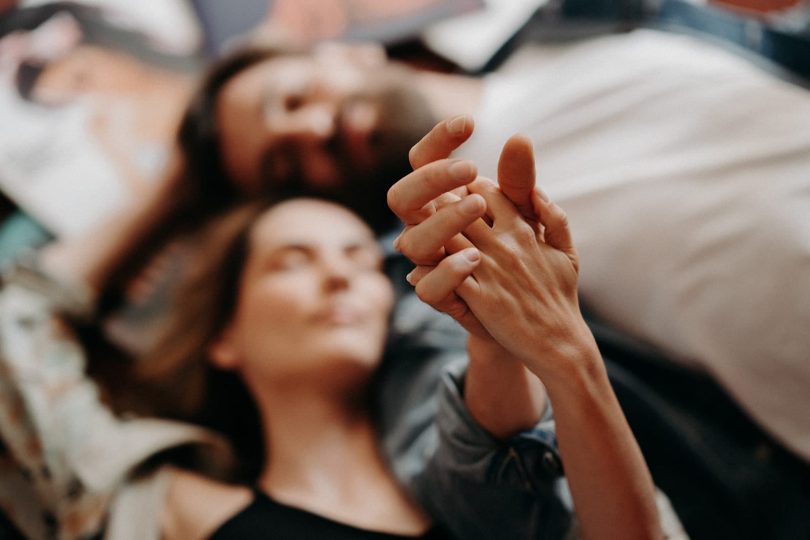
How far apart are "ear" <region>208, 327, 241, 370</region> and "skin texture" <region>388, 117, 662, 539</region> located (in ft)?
1.39

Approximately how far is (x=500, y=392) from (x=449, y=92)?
60cm

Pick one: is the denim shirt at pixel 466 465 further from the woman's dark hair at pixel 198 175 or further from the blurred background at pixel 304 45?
the woman's dark hair at pixel 198 175

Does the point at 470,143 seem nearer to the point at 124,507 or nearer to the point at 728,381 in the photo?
the point at 728,381

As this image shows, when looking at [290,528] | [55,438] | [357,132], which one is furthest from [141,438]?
[357,132]

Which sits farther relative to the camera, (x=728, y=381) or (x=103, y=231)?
(x=103, y=231)

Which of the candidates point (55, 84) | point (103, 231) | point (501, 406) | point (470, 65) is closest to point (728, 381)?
point (501, 406)

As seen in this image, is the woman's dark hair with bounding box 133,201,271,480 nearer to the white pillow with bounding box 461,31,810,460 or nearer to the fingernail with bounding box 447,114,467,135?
the white pillow with bounding box 461,31,810,460

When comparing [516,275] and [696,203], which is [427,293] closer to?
[516,275]

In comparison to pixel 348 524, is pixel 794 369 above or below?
above

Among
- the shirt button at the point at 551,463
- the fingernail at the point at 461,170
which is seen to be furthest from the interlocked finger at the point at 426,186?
the shirt button at the point at 551,463

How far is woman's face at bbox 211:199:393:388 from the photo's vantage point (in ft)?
2.20

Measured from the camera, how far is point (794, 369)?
53 centimetres

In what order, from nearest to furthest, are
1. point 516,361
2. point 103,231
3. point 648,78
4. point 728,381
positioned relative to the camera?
point 516,361, point 728,381, point 648,78, point 103,231

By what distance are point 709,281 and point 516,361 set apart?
0.79ft
